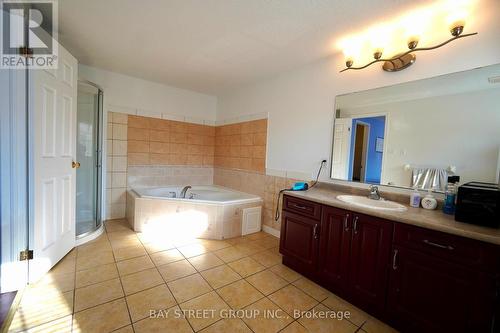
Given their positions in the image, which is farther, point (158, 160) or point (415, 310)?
point (158, 160)

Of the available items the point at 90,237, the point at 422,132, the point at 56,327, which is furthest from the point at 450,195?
the point at 90,237

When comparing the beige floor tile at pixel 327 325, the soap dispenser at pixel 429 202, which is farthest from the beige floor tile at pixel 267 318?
the soap dispenser at pixel 429 202

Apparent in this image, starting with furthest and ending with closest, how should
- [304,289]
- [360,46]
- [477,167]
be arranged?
[360,46] < [304,289] < [477,167]

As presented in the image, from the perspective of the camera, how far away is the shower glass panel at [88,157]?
2.74 meters

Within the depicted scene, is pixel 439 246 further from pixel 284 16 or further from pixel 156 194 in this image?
pixel 156 194

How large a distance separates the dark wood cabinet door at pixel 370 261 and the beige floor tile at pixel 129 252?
2.10 meters

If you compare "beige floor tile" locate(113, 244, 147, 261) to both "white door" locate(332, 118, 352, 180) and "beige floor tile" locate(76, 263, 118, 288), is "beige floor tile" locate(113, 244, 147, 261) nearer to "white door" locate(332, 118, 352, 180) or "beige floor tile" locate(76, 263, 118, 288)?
"beige floor tile" locate(76, 263, 118, 288)

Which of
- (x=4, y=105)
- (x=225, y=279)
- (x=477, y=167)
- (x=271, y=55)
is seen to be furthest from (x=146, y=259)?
(x=477, y=167)

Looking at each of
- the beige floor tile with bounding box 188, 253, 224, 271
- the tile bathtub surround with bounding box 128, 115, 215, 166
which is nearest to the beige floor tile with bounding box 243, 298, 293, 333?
the beige floor tile with bounding box 188, 253, 224, 271

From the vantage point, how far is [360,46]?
6.69ft

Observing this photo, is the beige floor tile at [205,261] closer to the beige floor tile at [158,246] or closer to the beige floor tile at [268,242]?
the beige floor tile at [158,246]

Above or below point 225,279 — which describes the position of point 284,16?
above

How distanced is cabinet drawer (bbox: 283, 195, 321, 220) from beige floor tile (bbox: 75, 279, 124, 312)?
1.60 metres

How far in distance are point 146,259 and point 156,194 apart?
146cm
